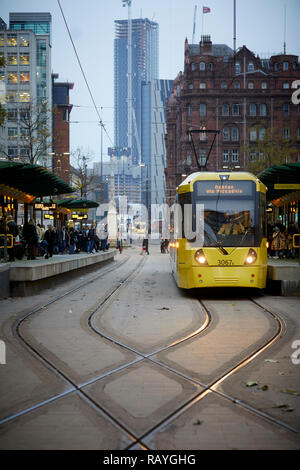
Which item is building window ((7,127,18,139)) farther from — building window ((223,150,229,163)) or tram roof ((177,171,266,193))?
tram roof ((177,171,266,193))

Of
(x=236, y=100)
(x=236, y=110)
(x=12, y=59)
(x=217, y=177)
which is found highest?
(x=12, y=59)

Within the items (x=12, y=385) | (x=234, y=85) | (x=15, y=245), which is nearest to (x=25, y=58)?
(x=234, y=85)

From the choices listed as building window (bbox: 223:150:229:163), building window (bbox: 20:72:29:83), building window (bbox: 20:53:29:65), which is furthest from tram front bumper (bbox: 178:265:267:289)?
building window (bbox: 20:53:29:65)

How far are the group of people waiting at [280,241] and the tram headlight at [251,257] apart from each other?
7443mm

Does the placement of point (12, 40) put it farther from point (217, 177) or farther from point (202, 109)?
point (217, 177)

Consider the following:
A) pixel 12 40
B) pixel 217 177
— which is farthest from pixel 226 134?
pixel 217 177

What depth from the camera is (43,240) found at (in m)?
23.5

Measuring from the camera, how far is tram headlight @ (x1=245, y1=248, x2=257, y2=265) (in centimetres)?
1345

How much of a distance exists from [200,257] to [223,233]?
80 centimetres

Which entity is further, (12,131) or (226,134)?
(12,131)

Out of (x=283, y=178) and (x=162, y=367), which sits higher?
(x=283, y=178)

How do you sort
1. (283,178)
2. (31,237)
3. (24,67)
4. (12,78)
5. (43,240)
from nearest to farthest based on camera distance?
(283,178) → (31,237) → (43,240) → (12,78) → (24,67)

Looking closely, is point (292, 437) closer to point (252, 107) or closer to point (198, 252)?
point (198, 252)

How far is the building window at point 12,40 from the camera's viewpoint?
306 feet
